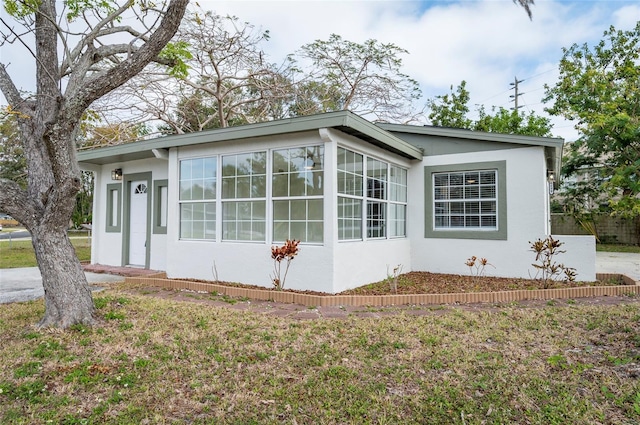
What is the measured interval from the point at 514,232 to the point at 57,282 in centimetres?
796

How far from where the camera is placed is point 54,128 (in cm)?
420

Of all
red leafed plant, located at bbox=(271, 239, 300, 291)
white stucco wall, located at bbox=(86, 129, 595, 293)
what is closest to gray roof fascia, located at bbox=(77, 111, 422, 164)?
white stucco wall, located at bbox=(86, 129, 595, 293)

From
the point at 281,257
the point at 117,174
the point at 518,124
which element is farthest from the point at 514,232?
the point at 518,124

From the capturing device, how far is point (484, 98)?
68.0ft

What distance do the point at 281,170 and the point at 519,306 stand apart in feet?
14.5

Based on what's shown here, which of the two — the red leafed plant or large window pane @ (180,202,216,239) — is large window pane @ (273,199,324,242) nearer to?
the red leafed plant

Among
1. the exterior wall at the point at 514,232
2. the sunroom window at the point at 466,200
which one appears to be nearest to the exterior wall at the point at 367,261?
the exterior wall at the point at 514,232

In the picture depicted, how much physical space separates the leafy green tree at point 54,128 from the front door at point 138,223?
205 inches

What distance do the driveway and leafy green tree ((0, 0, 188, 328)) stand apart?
2.42 metres

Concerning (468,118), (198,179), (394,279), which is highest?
(468,118)

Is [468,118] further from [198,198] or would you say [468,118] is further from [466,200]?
[198,198]

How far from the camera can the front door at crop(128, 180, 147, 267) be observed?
986cm

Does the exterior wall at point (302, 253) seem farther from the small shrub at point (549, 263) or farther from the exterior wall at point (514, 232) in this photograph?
the small shrub at point (549, 263)

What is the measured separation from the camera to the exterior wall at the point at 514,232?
7.98 metres
